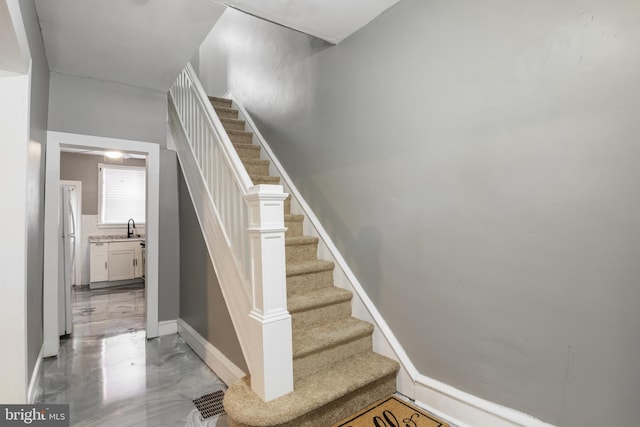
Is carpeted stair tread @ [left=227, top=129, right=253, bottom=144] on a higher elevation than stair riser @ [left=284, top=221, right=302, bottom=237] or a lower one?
higher

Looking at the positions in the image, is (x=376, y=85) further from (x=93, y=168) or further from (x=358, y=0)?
(x=93, y=168)

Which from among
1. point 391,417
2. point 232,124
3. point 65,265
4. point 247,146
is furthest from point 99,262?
point 391,417

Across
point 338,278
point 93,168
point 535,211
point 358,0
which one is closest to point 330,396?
point 338,278

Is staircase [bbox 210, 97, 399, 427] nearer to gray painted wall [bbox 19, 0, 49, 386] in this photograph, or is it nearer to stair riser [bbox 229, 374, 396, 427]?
stair riser [bbox 229, 374, 396, 427]

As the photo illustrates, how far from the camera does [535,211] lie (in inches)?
57.3

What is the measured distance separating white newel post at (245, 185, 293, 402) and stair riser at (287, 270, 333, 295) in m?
0.64

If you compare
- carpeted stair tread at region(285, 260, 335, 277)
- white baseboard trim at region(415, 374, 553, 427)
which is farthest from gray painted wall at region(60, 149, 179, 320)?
white baseboard trim at region(415, 374, 553, 427)

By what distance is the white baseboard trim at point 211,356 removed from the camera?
217 centimetres

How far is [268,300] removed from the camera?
1.62m

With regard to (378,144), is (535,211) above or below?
below

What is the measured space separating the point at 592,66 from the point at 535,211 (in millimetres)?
622

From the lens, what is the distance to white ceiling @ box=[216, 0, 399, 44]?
77.7 inches

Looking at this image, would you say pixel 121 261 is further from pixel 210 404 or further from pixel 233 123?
pixel 210 404

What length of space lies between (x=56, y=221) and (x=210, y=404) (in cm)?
215
